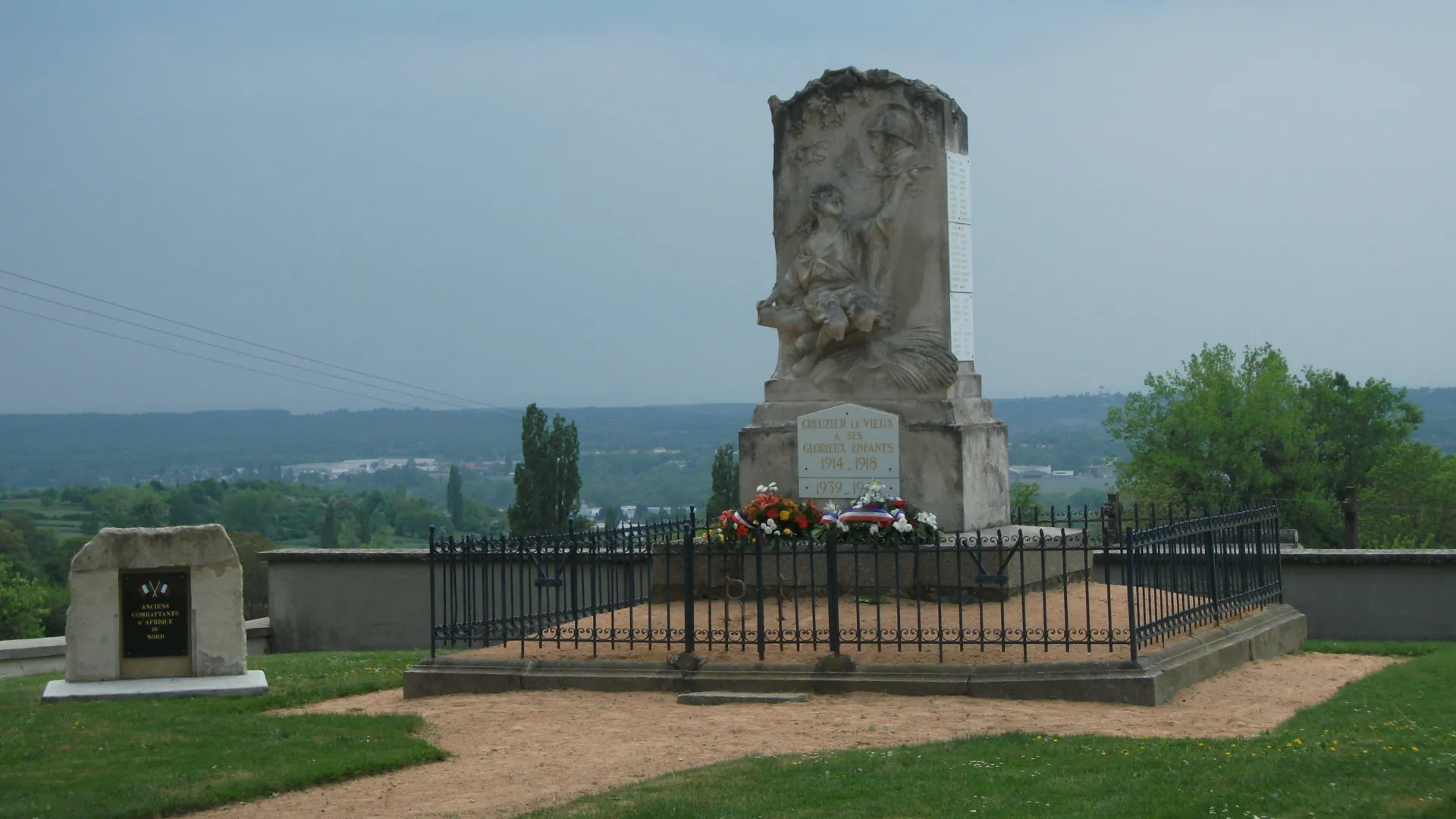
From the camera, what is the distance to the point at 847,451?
51.0ft

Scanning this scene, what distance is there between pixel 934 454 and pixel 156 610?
708 centimetres

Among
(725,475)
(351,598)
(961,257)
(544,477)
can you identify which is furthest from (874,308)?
(544,477)

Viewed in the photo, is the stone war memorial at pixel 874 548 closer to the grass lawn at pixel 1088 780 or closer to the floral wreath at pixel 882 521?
the floral wreath at pixel 882 521

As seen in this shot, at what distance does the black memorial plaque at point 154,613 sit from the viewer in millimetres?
13633

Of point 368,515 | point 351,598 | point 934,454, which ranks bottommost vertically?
point 351,598

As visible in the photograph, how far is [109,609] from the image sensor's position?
13.5 meters

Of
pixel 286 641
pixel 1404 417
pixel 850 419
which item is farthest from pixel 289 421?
pixel 850 419

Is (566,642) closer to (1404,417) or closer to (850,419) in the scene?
(850,419)

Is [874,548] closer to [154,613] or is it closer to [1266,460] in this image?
[154,613]

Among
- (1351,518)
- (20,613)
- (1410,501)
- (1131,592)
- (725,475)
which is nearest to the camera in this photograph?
(1131,592)

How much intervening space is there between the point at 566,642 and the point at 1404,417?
52016 mm

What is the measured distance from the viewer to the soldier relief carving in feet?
51.6

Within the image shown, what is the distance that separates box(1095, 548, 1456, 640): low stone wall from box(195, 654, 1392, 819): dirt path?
20.9 feet

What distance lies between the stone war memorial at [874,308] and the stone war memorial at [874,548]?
2 centimetres
